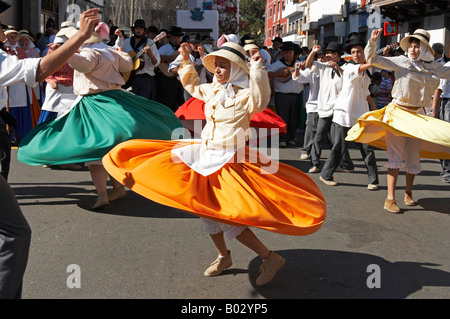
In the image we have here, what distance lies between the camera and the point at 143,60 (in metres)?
11.5

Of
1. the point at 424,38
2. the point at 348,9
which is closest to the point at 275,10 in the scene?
the point at 348,9

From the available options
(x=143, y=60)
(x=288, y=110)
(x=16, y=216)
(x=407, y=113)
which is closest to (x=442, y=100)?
(x=288, y=110)

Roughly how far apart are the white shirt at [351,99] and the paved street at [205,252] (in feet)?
4.12

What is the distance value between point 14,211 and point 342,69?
634 cm

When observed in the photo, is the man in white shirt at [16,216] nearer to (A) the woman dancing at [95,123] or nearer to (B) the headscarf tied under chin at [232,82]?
(B) the headscarf tied under chin at [232,82]

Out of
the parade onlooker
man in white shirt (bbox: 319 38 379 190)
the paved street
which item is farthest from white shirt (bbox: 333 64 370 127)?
the parade onlooker

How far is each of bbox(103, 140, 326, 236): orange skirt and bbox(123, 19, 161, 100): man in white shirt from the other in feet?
23.0

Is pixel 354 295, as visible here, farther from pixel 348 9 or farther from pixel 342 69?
pixel 348 9

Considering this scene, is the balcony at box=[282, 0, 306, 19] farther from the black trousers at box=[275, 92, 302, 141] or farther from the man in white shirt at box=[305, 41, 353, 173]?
the man in white shirt at box=[305, 41, 353, 173]

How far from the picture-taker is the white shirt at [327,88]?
8.78 meters

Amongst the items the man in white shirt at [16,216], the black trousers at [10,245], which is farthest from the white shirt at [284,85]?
the black trousers at [10,245]

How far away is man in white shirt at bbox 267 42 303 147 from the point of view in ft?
38.8

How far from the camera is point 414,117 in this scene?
6.56 meters

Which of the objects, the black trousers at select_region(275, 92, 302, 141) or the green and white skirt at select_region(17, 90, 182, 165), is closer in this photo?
the green and white skirt at select_region(17, 90, 182, 165)
